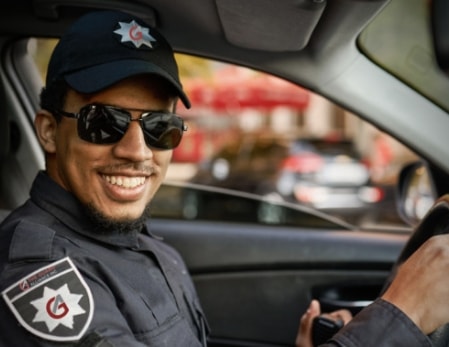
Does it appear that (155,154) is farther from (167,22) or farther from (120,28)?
(167,22)

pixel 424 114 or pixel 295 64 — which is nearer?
pixel 424 114

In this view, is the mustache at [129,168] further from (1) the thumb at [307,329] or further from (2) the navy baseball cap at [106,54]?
(1) the thumb at [307,329]

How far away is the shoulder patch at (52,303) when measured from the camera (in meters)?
1.35

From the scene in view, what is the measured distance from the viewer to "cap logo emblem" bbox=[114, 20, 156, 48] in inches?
62.7

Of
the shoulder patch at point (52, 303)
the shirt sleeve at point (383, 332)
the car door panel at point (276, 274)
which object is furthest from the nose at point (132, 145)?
the car door panel at point (276, 274)

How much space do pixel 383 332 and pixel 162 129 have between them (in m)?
0.64

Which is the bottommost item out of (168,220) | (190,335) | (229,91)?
(229,91)

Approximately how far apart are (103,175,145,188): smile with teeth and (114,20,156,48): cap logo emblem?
0.28m

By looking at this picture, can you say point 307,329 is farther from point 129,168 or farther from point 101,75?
point 101,75

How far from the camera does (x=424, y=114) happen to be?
170 centimetres

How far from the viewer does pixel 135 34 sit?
161 cm

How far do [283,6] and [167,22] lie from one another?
0.47 metres

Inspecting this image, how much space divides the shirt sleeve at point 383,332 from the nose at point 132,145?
0.57 m

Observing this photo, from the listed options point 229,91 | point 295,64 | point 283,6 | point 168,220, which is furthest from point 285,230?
point 229,91
